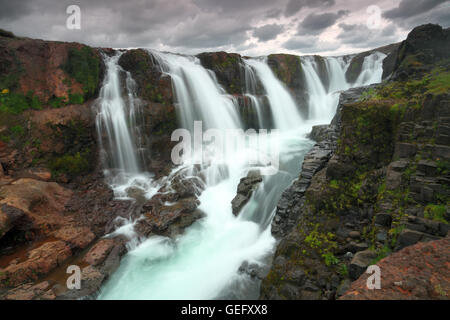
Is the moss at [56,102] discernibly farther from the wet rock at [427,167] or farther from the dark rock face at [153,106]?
the wet rock at [427,167]

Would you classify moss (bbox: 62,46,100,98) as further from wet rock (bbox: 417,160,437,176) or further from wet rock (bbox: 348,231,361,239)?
wet rock (bbox: 417,160,437,176)

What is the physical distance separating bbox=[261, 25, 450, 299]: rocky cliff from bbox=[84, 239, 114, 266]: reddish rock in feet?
20.3

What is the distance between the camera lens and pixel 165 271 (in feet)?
26.6

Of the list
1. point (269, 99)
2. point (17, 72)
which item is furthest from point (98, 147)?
point (269, 99)

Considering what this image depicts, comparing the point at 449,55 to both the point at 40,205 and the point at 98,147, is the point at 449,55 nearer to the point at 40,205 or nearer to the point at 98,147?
the point at 98,147

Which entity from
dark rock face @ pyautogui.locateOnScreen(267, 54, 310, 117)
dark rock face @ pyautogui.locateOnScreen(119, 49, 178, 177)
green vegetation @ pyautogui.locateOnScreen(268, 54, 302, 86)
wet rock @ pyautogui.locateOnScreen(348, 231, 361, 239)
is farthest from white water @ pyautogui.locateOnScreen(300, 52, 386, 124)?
wet rock @ pyautogui.locateOnScreen(348, 231, 361, 239)

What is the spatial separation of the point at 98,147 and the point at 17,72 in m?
5.85

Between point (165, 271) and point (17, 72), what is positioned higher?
point (17, 72)

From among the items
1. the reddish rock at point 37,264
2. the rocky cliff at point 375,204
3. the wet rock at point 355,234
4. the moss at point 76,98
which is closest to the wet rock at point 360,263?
the rocky cliff at point 375,204

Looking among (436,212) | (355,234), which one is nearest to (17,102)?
(355,234)

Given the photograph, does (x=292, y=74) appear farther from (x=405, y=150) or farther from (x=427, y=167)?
(x=427, y=167)

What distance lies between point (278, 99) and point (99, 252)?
724 inches

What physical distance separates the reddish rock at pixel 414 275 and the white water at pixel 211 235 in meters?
3.65

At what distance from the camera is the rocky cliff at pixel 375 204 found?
14.4 ft
